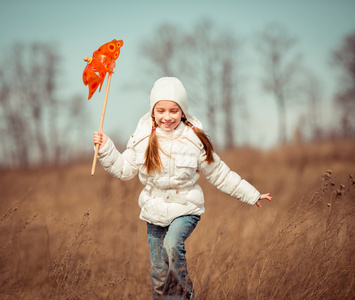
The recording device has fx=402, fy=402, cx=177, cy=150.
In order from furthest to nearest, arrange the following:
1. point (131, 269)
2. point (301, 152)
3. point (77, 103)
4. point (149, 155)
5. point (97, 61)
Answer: point (77, 103), point (301, 152), point (131, 269), point (97, 61), point (149, 155)

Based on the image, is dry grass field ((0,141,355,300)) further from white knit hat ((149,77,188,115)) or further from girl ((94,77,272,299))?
white knit hat ((149,77,188,115))

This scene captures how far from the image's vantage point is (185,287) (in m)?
2.79

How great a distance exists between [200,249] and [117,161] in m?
2.06

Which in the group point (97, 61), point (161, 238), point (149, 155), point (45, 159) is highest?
point (97, 61)

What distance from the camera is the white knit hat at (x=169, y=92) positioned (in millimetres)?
3057

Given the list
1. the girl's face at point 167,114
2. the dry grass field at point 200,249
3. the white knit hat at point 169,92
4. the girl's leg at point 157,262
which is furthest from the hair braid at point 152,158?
the dry grass field at point 200,249

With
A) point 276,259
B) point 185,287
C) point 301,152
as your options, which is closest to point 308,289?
point 276,259

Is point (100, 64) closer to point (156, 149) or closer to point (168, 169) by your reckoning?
point (156, 149)

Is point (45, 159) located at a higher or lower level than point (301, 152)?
lower

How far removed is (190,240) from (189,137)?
103 inches

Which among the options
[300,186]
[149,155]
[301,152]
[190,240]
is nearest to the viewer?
[149,155]

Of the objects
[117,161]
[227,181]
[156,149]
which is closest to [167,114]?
[156,149]

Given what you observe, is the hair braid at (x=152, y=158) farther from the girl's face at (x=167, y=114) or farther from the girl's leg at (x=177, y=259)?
the girl's leg at (x=177, y=259)

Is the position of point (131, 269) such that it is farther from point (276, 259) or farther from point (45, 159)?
point (45, 159)
